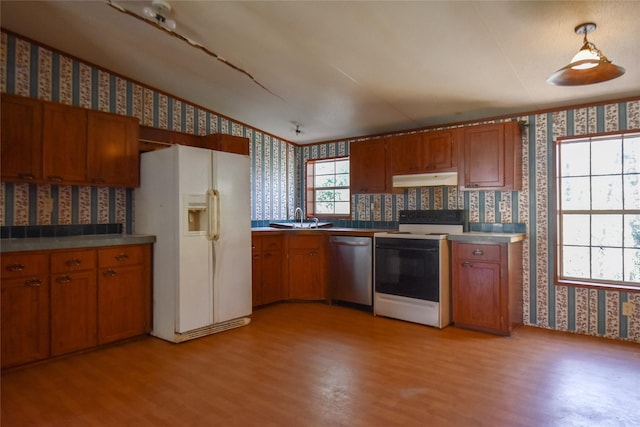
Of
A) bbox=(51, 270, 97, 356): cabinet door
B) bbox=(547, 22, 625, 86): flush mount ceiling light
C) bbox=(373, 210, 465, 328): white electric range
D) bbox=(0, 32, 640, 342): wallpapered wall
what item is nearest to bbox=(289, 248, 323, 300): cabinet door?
bbox=(373, 210, 465, 328): white electric range

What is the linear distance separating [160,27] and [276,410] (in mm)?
2879

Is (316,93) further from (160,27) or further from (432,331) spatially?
(432,331)

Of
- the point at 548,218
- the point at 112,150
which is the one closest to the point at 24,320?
the point at 112,150

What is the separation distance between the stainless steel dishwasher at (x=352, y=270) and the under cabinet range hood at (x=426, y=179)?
76cm

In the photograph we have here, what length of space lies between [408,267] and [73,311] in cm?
304

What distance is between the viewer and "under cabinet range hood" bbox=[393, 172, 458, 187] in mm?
4039

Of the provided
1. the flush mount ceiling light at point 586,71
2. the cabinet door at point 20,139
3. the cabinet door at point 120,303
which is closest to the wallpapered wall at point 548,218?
the flush mount ceiling light at point 586,71

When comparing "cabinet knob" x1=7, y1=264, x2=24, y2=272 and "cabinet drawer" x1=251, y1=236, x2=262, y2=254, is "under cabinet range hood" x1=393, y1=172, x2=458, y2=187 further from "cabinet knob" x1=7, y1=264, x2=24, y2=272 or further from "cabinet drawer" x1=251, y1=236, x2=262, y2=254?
"cabinet knob" x1=7, y1=264, x2=24, y2=272

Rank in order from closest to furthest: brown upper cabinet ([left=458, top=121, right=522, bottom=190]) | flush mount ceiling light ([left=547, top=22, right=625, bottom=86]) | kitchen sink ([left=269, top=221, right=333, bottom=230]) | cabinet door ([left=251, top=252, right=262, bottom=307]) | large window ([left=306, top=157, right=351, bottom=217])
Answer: flush mount ceiling light ([left=547, top=22, right=625, bottom=86]), brown upper cabinet ([left=458, top=121, right=522, bottom=190]), cabinet door ([left=251, top=252, right=262, bottom=307]), kitchen sink ([left=269, top=221, right=333, bottom=230]), large window ([left=306, top=157, right=351, bottom=217])

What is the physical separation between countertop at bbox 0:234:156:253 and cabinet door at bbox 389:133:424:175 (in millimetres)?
2709

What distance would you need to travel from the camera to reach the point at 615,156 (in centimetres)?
346

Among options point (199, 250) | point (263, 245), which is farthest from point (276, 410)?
point (263, 245)

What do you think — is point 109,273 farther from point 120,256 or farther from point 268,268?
point 268,268

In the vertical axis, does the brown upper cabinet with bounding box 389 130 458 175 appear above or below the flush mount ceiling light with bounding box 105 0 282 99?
below
